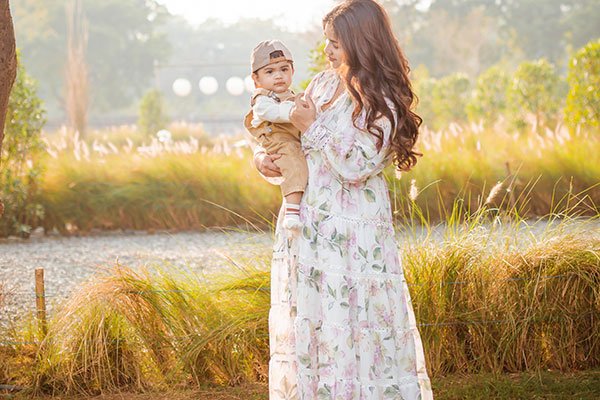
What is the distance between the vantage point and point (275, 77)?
2814 millimetres

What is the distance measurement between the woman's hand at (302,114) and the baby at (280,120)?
0.03 metres

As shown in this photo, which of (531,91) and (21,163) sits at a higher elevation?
(531,91)

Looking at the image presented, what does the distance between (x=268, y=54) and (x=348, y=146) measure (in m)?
0.39

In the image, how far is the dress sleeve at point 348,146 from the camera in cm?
267

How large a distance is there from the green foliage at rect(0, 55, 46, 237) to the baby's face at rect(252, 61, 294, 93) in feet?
20.4

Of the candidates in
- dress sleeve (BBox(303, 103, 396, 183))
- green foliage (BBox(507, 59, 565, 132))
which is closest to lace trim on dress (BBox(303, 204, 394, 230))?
dress sleeve (BBox(303, 103, 396, 183))

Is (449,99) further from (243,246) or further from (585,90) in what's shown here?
(243,246)

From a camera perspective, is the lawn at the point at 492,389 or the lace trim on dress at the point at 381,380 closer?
the lace trim on dress at the point at 381,380

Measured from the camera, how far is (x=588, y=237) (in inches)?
172

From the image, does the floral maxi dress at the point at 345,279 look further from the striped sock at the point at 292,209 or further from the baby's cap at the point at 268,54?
the baby's cap at the point at 268,54

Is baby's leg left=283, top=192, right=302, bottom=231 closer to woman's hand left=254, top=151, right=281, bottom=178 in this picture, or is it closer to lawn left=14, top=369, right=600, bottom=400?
woman's hand left=254, top=151, right=281, bottom=178

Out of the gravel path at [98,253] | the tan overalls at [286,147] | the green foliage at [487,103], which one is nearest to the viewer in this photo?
the tan overalls at [286,147]

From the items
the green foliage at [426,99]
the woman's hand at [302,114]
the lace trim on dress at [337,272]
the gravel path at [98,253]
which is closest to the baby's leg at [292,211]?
the lace trim on dress at [337,272]

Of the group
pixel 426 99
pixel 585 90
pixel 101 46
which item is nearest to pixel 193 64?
pixel 101 46
